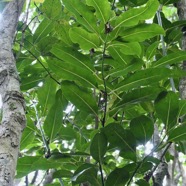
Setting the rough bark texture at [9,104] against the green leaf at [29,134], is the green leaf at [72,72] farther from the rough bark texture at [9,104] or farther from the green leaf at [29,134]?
the green leaf at [29,134]

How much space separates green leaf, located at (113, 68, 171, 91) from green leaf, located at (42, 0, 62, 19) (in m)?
0.44

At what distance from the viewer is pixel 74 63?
0.87 meters

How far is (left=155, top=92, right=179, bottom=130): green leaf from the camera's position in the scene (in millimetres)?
778

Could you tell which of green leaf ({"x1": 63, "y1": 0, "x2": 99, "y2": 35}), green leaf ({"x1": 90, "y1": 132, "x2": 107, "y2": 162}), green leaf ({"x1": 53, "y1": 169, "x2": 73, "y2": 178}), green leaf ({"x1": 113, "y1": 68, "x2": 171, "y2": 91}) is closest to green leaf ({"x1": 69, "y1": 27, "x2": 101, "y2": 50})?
green leaf ({"x1": 63, "y1": 0, "x2": 99, "y2": 35})

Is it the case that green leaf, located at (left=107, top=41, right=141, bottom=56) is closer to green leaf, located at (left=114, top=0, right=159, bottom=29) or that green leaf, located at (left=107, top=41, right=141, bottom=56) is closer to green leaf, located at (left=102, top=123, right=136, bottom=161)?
green leaf, located at (left=114, top=0, right=159, bottom=29)

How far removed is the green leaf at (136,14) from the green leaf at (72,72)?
0.13 metres

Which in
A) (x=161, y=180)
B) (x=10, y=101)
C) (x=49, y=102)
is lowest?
(x=161, y=180)

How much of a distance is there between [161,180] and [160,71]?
28cm

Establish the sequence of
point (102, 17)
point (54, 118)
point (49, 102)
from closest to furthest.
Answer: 1. point (102, 17)
2. point (54, 118)
3. point (49, 102)

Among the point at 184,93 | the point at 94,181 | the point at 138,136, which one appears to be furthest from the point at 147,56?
the point at 94,181

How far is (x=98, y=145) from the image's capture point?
79cm

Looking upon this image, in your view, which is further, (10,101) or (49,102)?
(49,102)

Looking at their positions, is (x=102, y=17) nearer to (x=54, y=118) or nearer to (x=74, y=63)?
(x=74, y=63)

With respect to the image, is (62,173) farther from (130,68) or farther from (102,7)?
(102,7)
